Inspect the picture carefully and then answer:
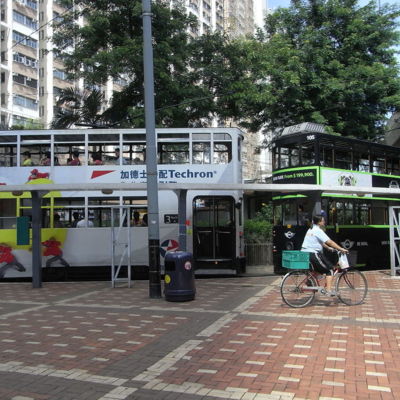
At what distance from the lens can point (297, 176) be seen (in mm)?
15094

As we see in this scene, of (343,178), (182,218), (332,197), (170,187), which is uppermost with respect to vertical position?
(343,178)

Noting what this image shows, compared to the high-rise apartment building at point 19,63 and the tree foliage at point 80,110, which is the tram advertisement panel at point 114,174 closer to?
the tree foliage at point 80,110

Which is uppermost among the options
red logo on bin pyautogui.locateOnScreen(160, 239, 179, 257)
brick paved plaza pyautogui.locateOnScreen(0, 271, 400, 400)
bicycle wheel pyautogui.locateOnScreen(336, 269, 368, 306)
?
red logo on bin pyautogui.locateOnScreen(160, 239, 179, 257)

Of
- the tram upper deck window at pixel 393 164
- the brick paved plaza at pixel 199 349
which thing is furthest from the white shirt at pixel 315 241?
the tram upper deck window at pixel 393 164

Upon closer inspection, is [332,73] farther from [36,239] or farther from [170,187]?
[36,239]

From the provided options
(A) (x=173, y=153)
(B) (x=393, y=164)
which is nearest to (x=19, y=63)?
(A) (x=173, y=153)

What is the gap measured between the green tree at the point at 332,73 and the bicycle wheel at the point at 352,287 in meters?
11.2

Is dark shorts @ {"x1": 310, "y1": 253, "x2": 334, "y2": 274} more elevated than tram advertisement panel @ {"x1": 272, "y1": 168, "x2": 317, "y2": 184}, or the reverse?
tram advertisement panel @ {"x1": 272, "y1": 168, "x2": 317, "y2": 184}

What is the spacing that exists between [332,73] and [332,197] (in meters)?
7.96

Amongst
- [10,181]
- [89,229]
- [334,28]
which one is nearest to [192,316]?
[89,229]

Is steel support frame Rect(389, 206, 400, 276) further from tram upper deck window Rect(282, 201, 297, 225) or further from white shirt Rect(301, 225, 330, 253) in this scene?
white shirt Rect(301, 225, 330, 253)

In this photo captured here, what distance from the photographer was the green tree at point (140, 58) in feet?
58.9

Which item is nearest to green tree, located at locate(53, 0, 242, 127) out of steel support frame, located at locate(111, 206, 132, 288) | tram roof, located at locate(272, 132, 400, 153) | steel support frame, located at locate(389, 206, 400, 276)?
tram roof, located at locate(272, 132, 400, 153)

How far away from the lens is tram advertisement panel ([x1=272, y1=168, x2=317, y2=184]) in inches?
579
